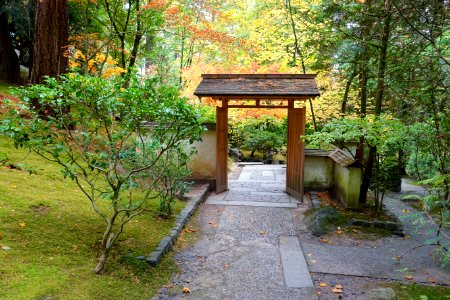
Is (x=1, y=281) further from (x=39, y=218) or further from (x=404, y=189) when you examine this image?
(x=404, y=189)

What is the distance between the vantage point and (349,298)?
3.78 m

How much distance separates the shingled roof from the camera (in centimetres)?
802

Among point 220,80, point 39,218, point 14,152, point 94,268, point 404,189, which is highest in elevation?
point 220,80

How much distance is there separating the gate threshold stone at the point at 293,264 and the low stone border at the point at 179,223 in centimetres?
165

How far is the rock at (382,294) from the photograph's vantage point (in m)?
3.70

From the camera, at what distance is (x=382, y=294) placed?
3.75 meters

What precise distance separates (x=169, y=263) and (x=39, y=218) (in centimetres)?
179

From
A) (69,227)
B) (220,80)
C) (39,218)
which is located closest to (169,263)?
(69,227)

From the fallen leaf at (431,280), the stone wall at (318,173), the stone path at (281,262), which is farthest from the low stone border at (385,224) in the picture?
the stone wall at (318,173)

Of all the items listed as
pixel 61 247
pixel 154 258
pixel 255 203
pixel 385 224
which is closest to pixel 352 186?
pixel 385 224

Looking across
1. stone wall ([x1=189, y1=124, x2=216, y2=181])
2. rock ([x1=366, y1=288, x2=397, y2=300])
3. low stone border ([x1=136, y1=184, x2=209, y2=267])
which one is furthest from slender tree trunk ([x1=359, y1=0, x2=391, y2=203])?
stone wall ([x1=189, y1=124, x2=216, y2=181])

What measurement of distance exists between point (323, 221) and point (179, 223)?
2.66 meters

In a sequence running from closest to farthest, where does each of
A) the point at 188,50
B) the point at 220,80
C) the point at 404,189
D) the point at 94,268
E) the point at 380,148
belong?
1. the point at 94,268
2. the point at 380,148
3. the point at 220,80
4. the point at 404,189
5. the point at 188,50

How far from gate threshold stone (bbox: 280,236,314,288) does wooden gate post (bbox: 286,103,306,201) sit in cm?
276
